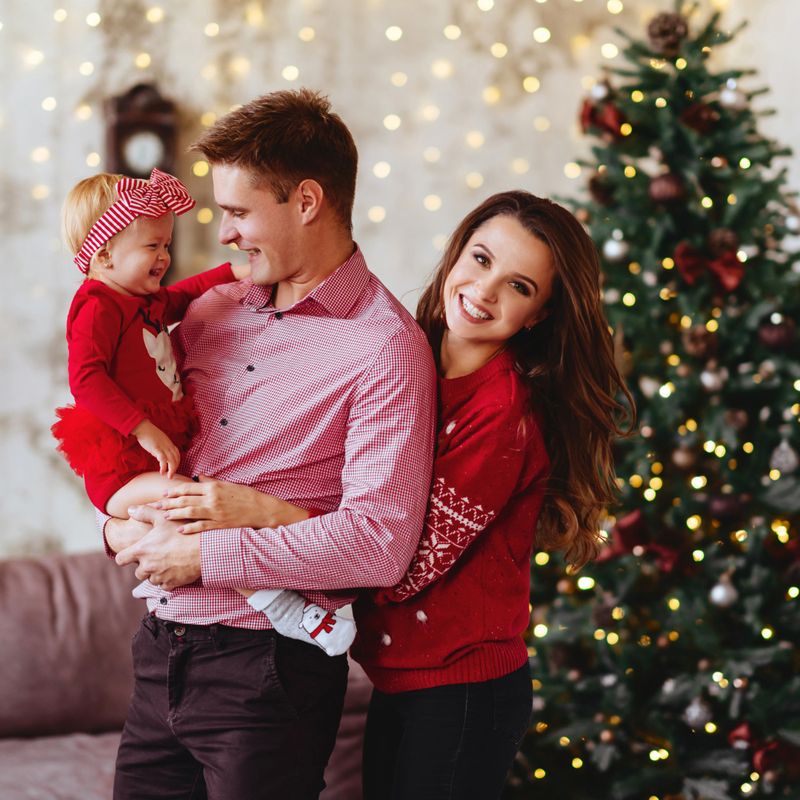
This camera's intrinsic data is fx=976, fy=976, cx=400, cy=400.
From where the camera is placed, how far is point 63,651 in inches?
113

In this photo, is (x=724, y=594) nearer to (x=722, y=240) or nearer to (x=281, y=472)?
(x=722, y=240)

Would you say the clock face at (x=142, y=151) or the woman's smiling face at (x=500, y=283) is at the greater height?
the clock face at (x=142, y=151)

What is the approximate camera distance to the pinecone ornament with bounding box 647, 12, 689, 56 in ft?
9.26

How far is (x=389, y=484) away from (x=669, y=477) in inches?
61.7

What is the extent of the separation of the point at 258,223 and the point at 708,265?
1619 mm

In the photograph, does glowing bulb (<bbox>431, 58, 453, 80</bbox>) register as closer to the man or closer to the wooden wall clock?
the wooden wall clock

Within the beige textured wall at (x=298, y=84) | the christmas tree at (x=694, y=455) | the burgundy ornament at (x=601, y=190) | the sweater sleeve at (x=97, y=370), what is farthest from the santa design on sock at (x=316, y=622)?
the beige textured wall at (x=298, y=84)

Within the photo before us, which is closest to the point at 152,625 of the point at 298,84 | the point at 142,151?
the point at 142,151

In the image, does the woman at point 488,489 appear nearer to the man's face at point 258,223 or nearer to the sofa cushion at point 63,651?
the man's face at point 258,223

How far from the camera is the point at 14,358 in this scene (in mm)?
3387

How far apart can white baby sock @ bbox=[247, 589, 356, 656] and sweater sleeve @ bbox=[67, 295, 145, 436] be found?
36 cm

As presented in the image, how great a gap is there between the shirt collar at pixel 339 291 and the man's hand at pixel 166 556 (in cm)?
42

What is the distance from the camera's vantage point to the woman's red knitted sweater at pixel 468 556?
1.59 m

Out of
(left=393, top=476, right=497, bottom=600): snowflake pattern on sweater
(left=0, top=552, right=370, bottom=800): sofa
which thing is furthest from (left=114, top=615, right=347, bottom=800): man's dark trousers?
(left=0, top=552, right=370, bottom=800): sofa
